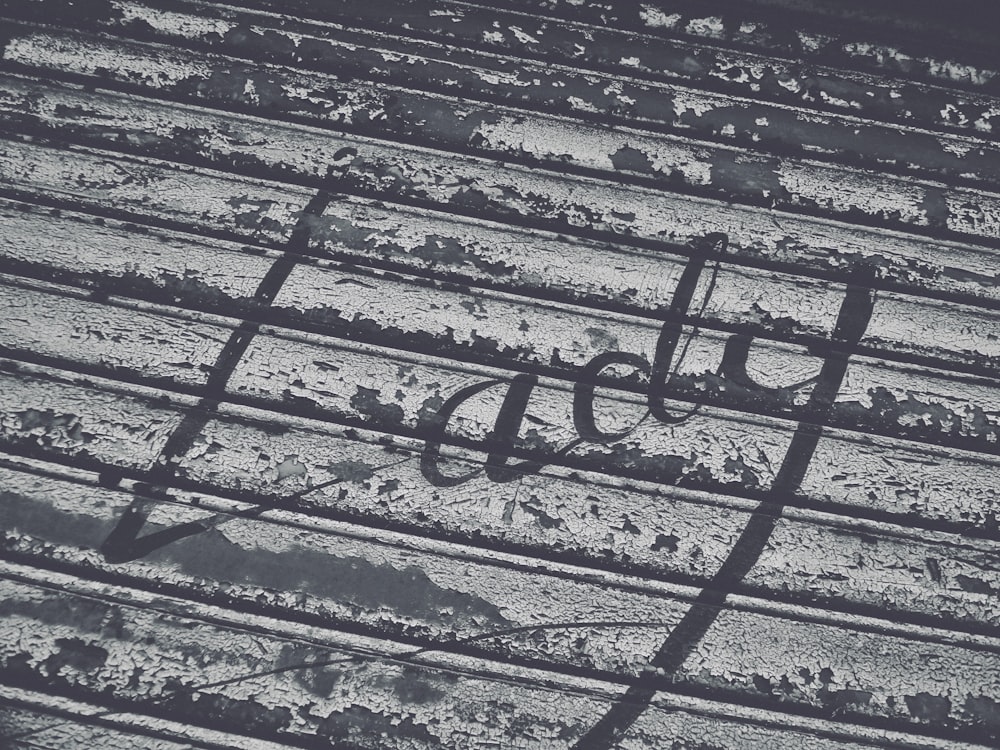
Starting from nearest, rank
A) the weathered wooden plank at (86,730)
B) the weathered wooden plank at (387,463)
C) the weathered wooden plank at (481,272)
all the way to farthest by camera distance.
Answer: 1. the weathered wooden plank at (86,730)
2. the weathered wooden plank at (387,463)
3. the weathered wooden plank at (481,272)

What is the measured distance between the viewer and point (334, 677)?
1.15 metres

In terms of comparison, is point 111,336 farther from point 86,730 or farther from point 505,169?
point 505,169

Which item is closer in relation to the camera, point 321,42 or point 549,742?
point 549,742

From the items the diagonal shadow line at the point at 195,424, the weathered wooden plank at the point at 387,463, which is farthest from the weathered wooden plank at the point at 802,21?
the weathered wooden plank at the point at 387,463

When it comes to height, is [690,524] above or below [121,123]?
below

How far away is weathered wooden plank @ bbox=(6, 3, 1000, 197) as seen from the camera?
4.78 ft

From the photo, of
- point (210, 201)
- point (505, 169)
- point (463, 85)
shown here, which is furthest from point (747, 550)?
point (210, 201)

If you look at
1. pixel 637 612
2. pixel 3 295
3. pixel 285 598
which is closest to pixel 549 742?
pixel 637 612

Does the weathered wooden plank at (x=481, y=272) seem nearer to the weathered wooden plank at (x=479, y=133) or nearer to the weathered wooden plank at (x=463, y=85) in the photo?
the weathered wooden plank at (x=479, y=133)

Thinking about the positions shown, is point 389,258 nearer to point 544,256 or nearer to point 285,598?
point 544,256

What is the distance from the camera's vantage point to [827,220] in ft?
4.68

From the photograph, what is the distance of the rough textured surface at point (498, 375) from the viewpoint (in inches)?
45.6

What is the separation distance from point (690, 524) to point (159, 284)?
1509 millimetres

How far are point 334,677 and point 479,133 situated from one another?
1460mm
